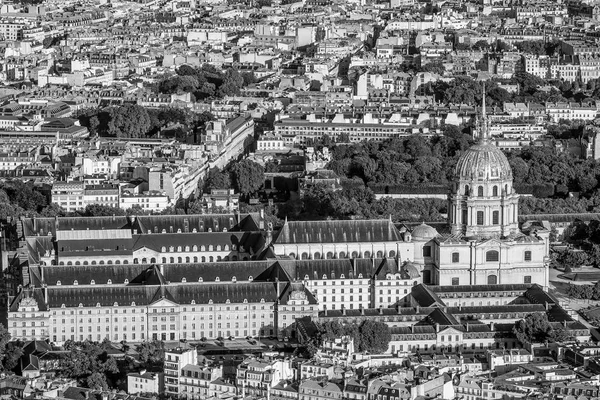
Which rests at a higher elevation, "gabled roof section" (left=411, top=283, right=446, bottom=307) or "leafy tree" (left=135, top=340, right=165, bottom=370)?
"gabled roof section" (left=411, top=283, right=446, bottom=307)

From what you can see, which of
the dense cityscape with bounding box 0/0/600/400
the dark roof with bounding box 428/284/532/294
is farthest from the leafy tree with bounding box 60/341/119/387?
the dark roof with bounding box 428/284/532/294

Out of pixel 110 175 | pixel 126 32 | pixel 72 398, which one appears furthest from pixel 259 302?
pixel 126 32

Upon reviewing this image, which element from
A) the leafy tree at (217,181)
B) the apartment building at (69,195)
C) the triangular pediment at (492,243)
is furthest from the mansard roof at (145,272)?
the leafy tree at (217,181)

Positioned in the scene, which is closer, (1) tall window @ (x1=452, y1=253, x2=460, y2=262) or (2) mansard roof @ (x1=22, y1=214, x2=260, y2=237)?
(1) tall window @ (x1=452, y1=253, x2=460, y2=262)

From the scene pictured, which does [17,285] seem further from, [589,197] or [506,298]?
[589,197]

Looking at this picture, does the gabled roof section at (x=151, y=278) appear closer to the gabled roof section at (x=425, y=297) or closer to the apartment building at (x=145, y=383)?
the gabled roof section at (x=425, y=297)

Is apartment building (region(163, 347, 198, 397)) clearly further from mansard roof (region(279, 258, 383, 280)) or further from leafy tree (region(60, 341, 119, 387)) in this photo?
mansard roof (region(279, 258, 383, 280))

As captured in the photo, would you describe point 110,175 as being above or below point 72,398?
above
